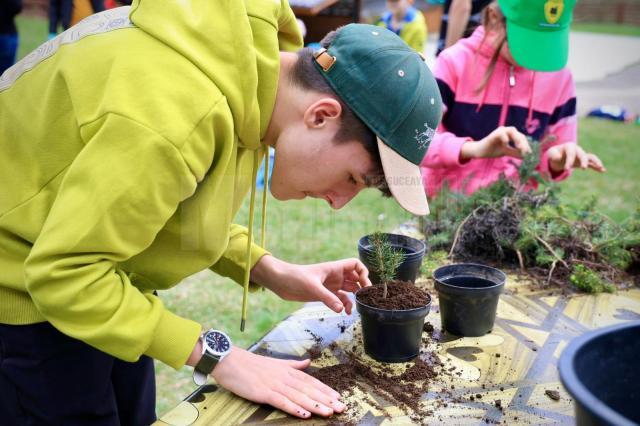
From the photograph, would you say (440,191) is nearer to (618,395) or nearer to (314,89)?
(314,89)

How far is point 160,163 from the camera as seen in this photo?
1.13 metres

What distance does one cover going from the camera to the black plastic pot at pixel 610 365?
854mm

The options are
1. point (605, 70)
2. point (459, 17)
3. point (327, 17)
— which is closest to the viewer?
point (459, 17)

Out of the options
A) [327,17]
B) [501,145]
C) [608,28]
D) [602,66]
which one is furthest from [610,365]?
[608,28]

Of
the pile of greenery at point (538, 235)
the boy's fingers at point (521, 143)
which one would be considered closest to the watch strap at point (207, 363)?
the pile of greenery at point (538, 235)

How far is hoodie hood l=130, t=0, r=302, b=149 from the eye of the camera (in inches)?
48.3

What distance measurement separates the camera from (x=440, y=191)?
2527 mm

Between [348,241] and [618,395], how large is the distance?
394 cm

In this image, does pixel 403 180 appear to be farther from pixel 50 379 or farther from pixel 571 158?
pixel 571 158

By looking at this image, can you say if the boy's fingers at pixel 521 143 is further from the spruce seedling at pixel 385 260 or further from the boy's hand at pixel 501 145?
the spruce seedling at pixel 385 260

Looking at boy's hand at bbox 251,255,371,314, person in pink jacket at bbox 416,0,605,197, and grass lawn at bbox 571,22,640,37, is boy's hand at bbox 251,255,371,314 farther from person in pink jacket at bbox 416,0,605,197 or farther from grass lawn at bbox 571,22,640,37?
grass lawn at bbox 571,22,640,37

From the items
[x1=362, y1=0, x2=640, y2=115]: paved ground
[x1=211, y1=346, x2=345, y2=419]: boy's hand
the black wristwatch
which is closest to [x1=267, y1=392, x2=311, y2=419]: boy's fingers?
[x1=211, y1=346, x2=345, y2=419]: boy's hand

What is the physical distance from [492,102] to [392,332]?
1.95 m

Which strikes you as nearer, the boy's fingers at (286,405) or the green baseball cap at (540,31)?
the boy's fingers at (286,405)
